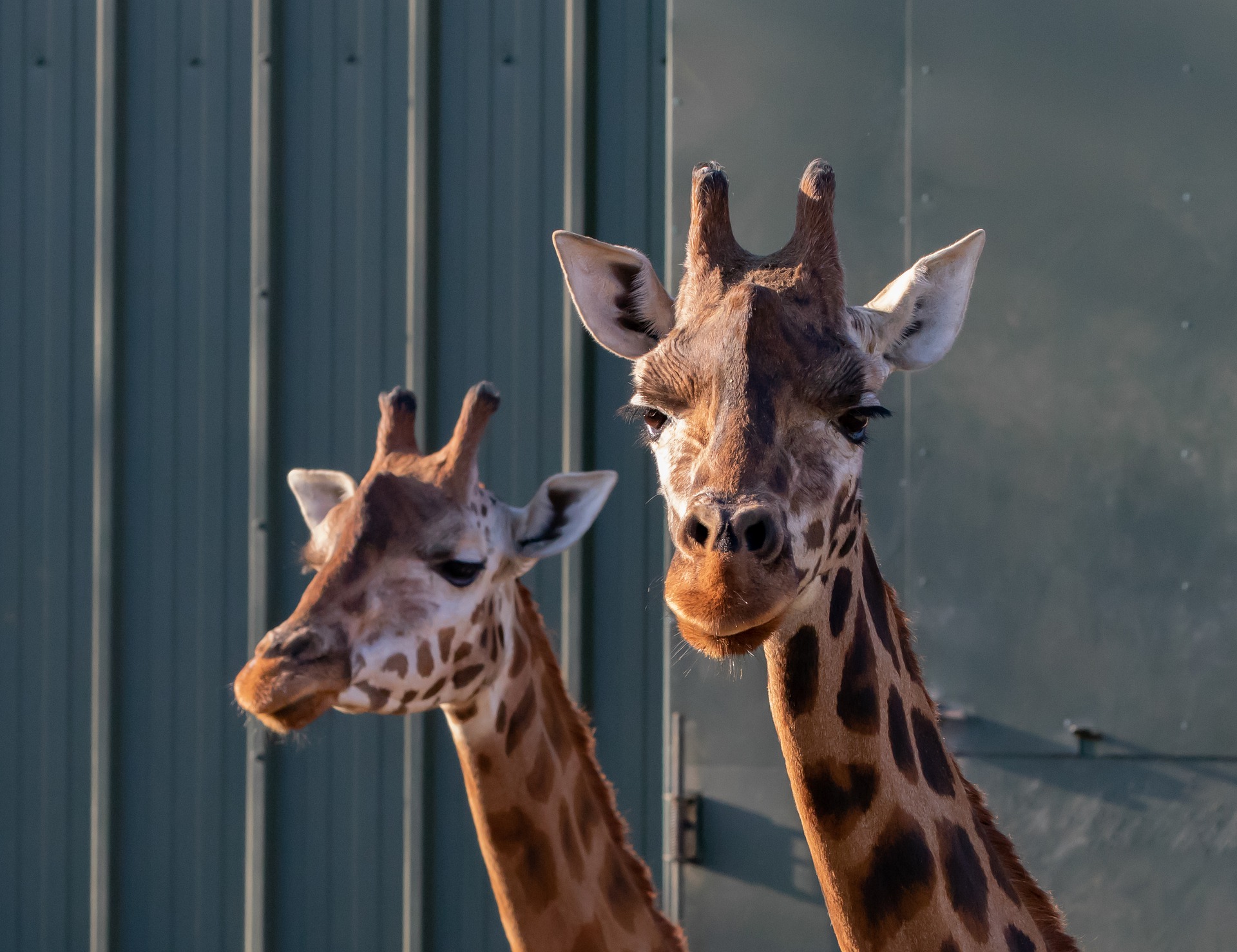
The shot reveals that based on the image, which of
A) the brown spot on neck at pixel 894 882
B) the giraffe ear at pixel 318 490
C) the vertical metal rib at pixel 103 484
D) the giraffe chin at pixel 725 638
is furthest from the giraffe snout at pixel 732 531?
the vertical metal rib at pixel 103 484


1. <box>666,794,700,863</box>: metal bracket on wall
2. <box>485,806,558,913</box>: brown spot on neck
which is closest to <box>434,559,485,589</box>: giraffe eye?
<box>485,806,558,913</box>: brown spot on neck

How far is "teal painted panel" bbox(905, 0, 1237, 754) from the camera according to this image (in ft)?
13.0

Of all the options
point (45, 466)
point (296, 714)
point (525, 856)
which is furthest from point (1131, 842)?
point (45, 466)

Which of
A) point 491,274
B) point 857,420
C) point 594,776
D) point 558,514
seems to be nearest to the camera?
point 857,420

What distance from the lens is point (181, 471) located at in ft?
15.0

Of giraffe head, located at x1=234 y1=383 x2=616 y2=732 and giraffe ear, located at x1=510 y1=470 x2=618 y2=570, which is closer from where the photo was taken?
giraffe head, located at x1=234 y1=383 x2=616 y2=732

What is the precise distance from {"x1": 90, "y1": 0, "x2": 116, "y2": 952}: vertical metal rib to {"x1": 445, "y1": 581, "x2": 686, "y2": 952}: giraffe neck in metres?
2.04

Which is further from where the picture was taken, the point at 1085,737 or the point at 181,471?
the point at 181,471

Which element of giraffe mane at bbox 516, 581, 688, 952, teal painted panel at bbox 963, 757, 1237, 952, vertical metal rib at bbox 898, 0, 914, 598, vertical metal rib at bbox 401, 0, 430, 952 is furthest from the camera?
vertical metal rib at bbox 401, 0, 430, 952

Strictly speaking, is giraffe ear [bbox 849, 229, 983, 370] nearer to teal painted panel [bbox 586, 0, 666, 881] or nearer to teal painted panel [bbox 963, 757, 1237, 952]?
teal painted panel [bbox 586, 0, 666, 881]

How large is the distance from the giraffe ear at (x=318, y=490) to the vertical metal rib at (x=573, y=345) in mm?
1054

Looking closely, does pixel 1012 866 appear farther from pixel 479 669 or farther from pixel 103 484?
pixel 103 484

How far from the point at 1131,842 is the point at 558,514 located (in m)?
2.30

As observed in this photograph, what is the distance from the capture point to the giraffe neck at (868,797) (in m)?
1.97
